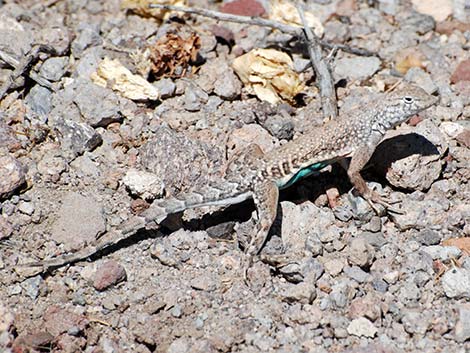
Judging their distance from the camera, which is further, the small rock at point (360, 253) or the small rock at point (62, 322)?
the small rock at point (360, 253)

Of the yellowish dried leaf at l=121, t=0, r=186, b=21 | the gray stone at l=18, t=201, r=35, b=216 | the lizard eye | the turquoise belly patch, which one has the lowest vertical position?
the gray stone at l=18, t=201, r=35, b=216

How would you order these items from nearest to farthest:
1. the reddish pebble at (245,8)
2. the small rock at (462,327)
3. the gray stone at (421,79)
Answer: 1. the small rock at (462,327)
2. the gray stone at (421,79)
3. the reddish pebble at (245,8)

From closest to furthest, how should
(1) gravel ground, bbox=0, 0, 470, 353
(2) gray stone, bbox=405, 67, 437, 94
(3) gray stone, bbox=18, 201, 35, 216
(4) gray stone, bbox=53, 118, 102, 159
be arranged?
(1) gravel ground, bbox=0, 0, 470, 353 → (3) gray stone, bbox=18, 201, 35, 216 → (4) gray stone, bbox=53, 118, 102, 159 → (2) gray stone, bbox=405, 67, 437, 94

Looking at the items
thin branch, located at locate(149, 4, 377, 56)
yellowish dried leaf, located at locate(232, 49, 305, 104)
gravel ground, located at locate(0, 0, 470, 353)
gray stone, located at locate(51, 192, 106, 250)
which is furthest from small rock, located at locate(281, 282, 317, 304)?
thin branch, located at locate(149, 4, 377, 56)

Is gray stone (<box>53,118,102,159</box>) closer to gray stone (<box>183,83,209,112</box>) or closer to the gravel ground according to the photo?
the gravel ground

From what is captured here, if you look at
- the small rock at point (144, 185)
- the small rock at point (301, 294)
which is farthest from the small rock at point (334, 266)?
the small rock at point (144, 185)

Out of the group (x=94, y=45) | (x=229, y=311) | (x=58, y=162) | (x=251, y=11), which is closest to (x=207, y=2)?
(x=251, y=11)

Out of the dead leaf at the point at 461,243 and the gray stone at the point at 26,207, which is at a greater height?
the dead leaf at the point at 461,243

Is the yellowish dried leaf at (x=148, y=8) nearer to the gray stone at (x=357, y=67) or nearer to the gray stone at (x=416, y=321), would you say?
the gray stone at (x=357, y=67)
